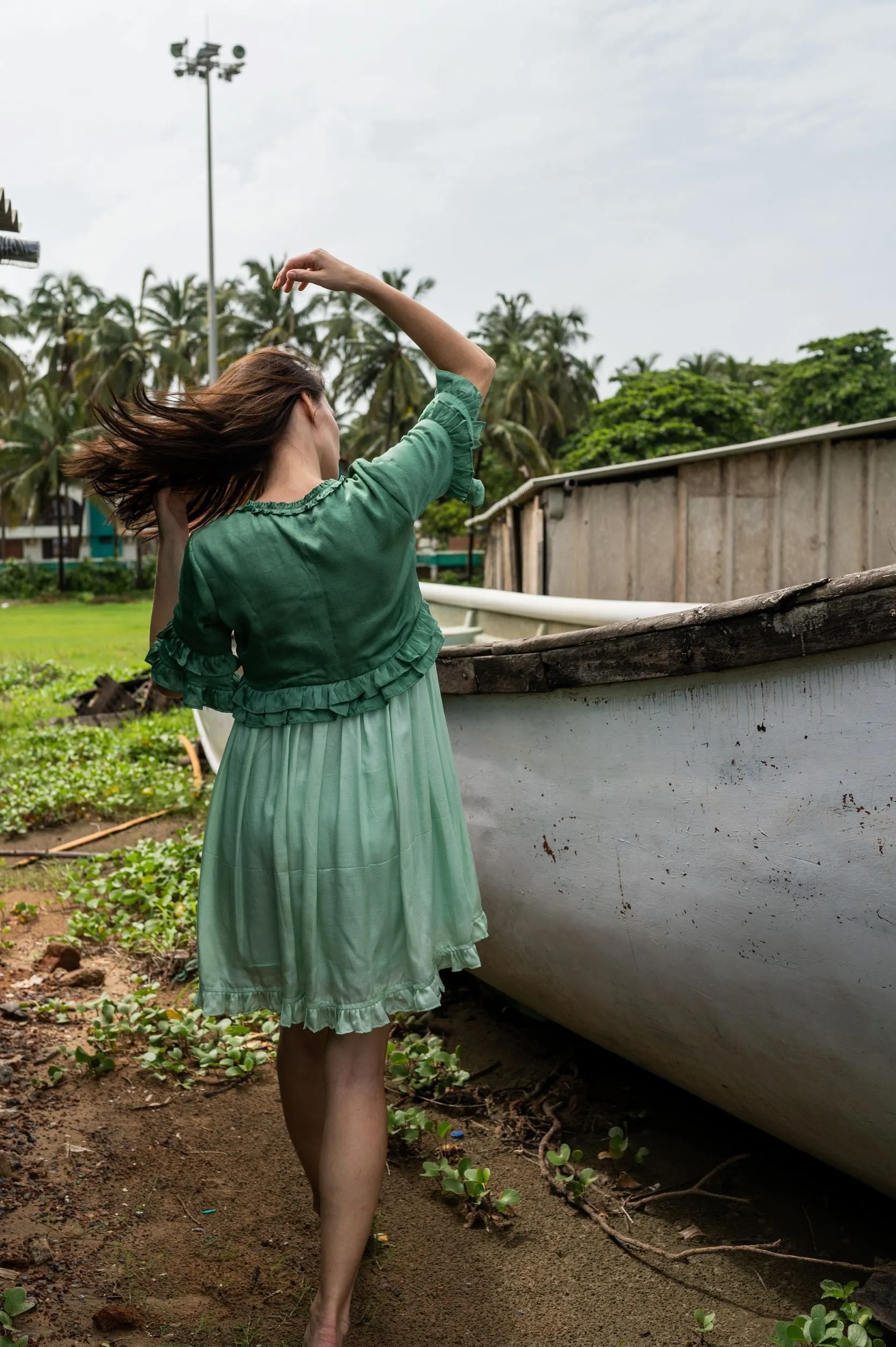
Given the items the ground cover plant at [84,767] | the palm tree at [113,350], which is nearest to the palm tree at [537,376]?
the palm tree at [113,350]

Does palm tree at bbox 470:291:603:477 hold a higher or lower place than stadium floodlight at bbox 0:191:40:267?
higher

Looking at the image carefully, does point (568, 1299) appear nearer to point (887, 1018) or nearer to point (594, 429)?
point (887, 1018)

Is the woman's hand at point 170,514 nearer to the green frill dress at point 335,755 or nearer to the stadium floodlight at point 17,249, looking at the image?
the green frill dress at point 335,755

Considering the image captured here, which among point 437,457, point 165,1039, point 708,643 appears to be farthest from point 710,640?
point 165,1039

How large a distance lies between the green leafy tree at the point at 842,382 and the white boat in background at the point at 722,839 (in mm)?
31111

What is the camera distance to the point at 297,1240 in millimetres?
2332

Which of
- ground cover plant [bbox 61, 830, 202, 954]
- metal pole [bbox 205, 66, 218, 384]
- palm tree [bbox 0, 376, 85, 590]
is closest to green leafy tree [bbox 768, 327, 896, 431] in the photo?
metal pole [bbox 205, 66, 218, 384]

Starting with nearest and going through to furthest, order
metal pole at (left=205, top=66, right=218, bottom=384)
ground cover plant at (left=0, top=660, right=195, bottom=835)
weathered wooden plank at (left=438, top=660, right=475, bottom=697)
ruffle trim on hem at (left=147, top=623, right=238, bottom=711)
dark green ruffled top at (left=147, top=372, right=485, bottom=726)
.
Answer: dark green ruffled top at (left=147, top=372, right=485, bottom=726), ruffle trim on hem at (left=147, top=623, right=238, bottom=711), weathered wooden plank at (left=438, top=660, right=475, bottom=697), ground cover plant at (left=0, top=660, right=195, bottom=835), metal pole at (left=205, top=66, right=218, bottom=384)

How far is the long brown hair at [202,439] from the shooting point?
71.9 inches

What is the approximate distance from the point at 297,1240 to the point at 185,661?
126cm

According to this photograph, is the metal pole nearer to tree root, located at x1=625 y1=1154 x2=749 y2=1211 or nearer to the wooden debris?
the wooden debris

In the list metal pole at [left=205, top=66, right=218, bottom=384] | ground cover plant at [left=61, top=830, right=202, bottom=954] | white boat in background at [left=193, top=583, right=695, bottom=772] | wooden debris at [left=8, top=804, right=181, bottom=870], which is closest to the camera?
white boat in background at [left=193, top=583, right=695, bottom=772]

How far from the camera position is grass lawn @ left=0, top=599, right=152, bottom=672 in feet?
53.8

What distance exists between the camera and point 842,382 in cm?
3197
